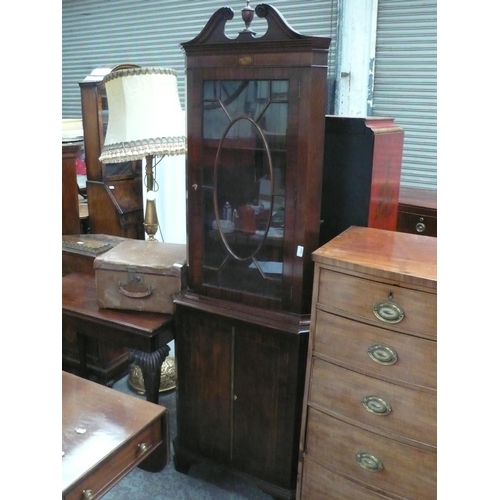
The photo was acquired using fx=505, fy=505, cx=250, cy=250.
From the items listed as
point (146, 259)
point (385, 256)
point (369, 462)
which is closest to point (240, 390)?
point (369, 462)

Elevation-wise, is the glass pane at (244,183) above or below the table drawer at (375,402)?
above

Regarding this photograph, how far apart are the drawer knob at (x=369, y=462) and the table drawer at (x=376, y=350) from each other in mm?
241

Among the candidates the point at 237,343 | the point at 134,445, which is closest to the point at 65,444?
the point at 134,445

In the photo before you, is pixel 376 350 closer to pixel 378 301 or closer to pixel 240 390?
pixel 378 301

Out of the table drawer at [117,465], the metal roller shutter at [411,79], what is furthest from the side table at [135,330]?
the metal roller shutter at [411,79]

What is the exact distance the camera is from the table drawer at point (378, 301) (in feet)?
3.81

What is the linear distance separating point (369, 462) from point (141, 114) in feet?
4.37

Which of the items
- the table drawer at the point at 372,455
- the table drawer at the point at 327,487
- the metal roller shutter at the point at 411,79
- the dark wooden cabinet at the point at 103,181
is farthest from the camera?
the dark wooden cabinet at the point at 103,181

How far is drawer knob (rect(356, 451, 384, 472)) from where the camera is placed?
4.37ft

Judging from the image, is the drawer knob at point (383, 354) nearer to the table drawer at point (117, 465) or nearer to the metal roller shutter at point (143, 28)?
the table drawer at point (117, 465)

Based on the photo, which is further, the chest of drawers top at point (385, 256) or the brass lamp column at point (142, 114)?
the brass lamp column at point (142, 114)
